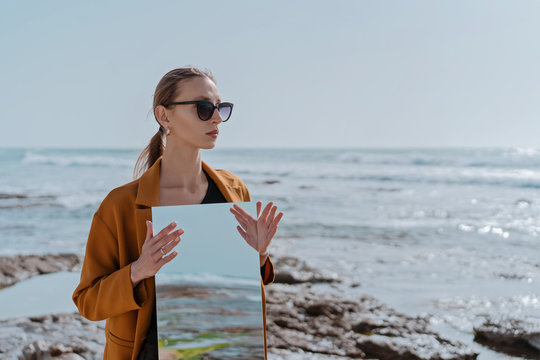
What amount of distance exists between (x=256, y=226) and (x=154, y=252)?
0.36 metres

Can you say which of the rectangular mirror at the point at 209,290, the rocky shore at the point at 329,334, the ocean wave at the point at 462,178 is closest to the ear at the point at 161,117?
the rectangular mirror at the point at 209,290

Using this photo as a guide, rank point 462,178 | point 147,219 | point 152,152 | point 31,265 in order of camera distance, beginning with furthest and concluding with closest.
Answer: point 462,178
point 31,265
point 152,152
point 147,219

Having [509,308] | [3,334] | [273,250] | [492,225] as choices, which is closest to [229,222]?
[3,334]

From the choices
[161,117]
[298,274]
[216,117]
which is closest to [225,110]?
[216,117]

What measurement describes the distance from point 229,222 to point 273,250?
684cm

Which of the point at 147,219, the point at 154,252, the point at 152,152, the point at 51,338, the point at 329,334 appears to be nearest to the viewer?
the point at 154,252

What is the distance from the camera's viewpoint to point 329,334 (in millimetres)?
4891

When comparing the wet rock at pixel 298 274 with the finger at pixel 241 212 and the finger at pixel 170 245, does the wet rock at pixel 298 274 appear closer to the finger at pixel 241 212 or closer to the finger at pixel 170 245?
the finger at pixel 241 212

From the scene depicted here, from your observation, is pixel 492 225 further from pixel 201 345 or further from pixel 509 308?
pixel 201 345

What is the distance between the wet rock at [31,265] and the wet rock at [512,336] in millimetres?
5157

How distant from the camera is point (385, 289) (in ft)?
21.1

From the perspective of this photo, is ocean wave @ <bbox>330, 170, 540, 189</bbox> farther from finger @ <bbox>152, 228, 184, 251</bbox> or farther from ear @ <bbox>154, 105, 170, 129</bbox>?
finger @ <bbox>152, 228, 184, 251</bbox>

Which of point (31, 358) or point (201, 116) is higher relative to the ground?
point (201, 116)

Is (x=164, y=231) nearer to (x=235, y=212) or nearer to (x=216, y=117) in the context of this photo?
(x=235, y=212)
